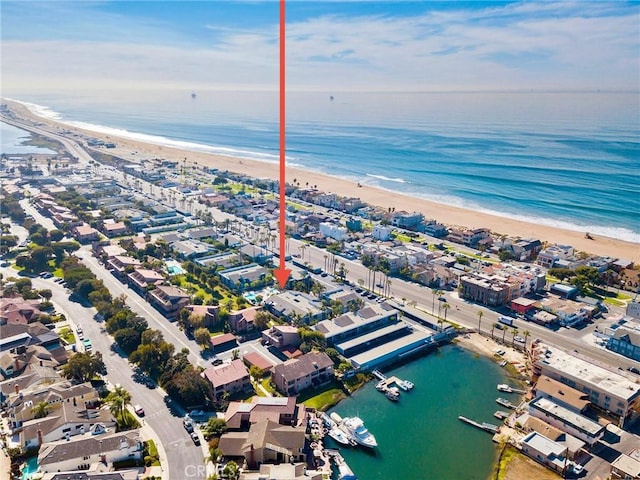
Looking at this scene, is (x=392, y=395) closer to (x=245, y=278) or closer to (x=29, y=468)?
(x=29, y=468)

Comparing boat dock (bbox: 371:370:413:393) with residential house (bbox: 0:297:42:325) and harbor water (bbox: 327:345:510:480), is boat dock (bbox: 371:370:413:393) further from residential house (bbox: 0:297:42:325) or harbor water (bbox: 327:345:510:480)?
residential house (bbox: 0:297:42:325)

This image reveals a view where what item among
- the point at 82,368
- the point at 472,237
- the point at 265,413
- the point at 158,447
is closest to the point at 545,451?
the point at 265,413

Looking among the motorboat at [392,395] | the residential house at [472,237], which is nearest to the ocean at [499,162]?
the residential house at [472,237]

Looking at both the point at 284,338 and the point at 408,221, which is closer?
the point at 284,338

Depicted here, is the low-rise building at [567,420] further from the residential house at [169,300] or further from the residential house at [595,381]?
the residential house at [169,300]

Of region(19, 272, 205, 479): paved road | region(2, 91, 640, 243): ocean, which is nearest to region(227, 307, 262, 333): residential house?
region(19, 272, 205, 479): paved road
